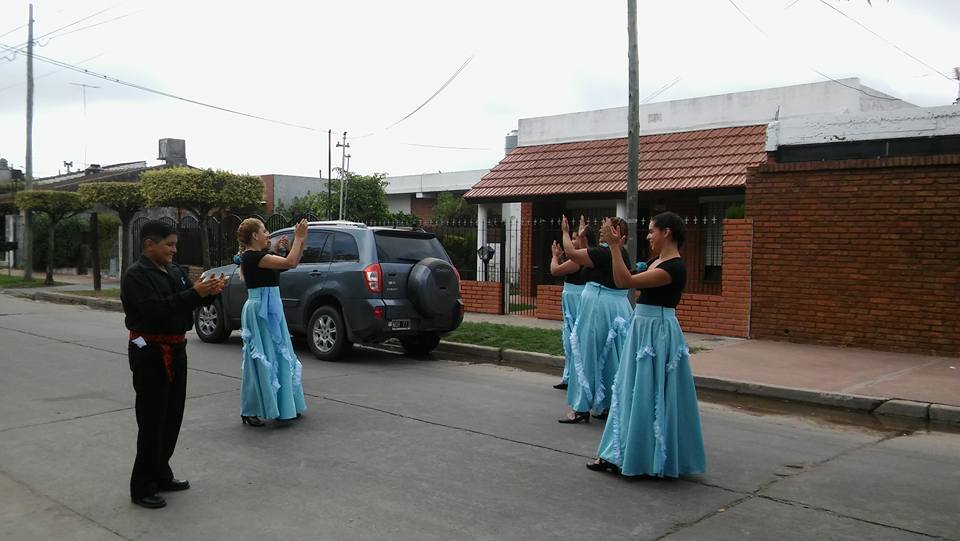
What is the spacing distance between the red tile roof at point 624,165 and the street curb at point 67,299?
30.3 feet

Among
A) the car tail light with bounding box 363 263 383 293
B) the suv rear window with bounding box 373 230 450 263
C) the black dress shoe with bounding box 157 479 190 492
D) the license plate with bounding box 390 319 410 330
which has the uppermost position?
the suv rear window with bounding box 373 230 450 263

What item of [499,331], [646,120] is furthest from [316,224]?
[646,120]

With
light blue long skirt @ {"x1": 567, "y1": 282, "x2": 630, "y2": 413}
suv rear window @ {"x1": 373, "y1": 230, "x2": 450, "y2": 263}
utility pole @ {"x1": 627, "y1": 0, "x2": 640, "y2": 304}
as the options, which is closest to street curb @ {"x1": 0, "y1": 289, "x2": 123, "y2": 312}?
suv rear window @ {"x1": 373, "y1": 230, "x2": 450, "y2": 263}

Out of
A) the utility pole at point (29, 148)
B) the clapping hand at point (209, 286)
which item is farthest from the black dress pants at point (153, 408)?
the utility pole at point (29, 148)

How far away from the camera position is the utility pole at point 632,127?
36.6 feet

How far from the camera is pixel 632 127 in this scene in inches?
439

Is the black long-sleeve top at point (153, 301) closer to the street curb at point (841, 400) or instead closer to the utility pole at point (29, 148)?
the street curb at point (841, 400)

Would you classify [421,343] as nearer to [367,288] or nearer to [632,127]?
[367,288]

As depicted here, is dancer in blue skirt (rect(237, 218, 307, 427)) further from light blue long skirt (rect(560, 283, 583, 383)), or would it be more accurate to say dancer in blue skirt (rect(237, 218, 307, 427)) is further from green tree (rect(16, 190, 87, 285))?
green tree (rect(16, 190, 87, 285))

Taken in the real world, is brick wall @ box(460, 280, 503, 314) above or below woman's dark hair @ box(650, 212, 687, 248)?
below

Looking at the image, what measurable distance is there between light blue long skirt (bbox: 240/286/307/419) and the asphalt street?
207 millimetres

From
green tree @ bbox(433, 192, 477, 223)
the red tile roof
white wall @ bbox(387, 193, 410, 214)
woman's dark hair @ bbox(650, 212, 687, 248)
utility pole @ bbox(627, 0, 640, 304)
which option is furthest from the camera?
white wall @ bbox(387, 193, 410, 214)

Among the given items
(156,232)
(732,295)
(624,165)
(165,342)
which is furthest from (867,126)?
(165,342)

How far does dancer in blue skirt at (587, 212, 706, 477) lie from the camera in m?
5.25
